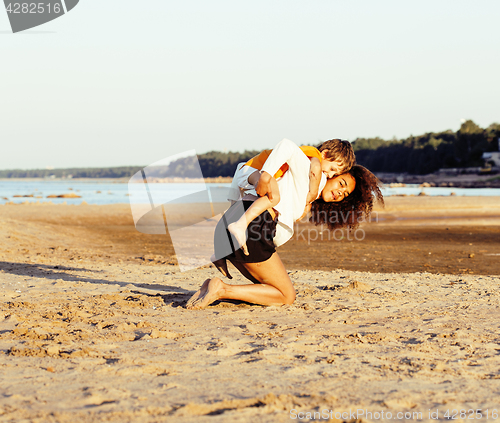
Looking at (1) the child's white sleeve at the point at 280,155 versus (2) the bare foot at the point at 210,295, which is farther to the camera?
(2) the bare foot at the point at 210,295

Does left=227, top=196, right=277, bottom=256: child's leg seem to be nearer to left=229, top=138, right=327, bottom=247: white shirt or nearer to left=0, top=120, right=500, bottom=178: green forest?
left=229, top=138, right=327, bottom=247: white shirt

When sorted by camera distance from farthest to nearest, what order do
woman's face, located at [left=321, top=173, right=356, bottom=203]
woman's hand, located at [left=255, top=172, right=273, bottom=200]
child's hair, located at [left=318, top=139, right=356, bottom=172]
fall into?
woman's face, located at [left=321, top=173, right=356, bottom=203] → child's hair, located at [left=318, top=139, right=356, bottom=172] → woman's hand, located at [left=255, top=172, right=273, bottom=200]

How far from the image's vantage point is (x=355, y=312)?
406 centimetres

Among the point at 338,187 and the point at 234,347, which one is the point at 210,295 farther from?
the point at 338,187

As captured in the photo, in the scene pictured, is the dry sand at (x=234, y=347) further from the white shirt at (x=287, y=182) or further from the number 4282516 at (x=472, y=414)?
the white shirt at (x=287, y=182)

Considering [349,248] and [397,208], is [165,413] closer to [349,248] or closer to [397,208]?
[349,248]

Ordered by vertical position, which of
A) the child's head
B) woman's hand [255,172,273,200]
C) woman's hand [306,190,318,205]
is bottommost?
woman's hand [306,190,318,205]

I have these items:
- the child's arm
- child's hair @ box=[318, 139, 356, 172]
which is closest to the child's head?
child's hair @ box=[318, 139, 356, 172]

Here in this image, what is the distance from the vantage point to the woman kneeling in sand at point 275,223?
12.3 ft

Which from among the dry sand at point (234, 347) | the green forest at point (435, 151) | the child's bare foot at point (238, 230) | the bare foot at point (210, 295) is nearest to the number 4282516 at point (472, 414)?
the dry sand at point (234, 347)

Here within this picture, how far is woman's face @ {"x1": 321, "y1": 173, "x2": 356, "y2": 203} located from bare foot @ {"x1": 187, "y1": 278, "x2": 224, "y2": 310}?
1.18m

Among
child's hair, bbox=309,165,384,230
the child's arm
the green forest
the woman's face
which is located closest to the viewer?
the child's arm

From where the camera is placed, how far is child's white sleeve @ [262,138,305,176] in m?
3.51

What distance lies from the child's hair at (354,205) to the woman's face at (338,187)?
11cm
